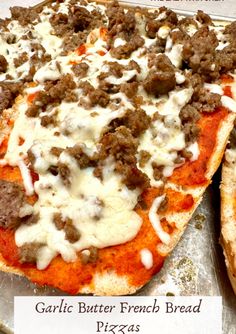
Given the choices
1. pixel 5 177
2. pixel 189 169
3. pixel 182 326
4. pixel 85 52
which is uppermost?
pixel 85 52

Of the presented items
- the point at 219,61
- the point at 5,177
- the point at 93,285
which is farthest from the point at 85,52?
the point at 93,285

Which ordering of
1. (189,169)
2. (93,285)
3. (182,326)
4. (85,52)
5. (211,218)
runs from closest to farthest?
(93,285) < (182,326) < (189,169) < (211,218) < (85,52)

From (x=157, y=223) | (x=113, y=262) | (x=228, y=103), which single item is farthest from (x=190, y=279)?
(x=228, y=103)

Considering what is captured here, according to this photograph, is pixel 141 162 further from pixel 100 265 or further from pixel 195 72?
pixel 195 72

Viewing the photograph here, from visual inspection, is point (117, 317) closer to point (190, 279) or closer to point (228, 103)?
point (190, 279)

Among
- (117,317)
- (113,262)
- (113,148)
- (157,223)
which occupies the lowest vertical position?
(117,317)

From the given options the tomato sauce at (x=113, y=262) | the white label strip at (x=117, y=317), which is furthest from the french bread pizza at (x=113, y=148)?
the white label strip at (x=117, y=317)
